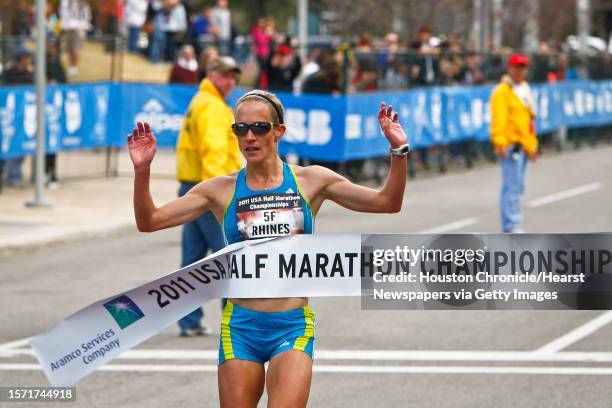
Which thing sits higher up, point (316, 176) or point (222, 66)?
point (222, 66)

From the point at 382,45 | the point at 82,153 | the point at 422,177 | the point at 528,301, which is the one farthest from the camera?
the point at 382,45

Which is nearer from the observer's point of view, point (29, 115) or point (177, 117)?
point (29, 115)

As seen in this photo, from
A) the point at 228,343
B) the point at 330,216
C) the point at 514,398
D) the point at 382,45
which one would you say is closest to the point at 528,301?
the point at 228,343

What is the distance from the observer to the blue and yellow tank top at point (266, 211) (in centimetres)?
629

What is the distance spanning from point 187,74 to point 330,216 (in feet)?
17.7

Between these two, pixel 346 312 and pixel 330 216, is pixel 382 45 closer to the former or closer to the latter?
pixel 330 216

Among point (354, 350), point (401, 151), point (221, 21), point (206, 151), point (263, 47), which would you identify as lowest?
point (354, 350)

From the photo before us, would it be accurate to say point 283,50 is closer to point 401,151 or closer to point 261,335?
point 401,151

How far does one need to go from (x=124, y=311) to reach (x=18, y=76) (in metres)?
14.4

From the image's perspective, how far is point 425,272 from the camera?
655cm

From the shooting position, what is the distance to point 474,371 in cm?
969

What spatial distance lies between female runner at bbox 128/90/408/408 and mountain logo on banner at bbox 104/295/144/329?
1.16 ft

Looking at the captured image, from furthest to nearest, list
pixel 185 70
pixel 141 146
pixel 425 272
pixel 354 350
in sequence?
pixel 185 70, pixel 354 350, pixel 425 272, pixel 141 146

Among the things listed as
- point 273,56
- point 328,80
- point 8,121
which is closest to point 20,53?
point 8,121
